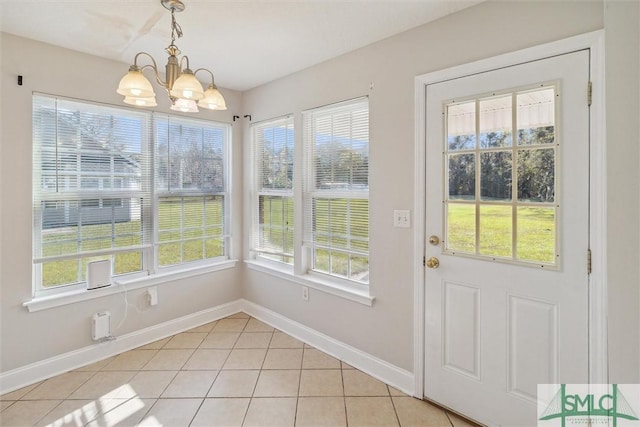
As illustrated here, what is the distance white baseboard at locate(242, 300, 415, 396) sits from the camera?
6.95 ft

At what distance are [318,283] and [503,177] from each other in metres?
1.65

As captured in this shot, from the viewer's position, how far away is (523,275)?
162 centimetres

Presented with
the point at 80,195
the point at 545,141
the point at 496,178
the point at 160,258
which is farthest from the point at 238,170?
the point at 545,141

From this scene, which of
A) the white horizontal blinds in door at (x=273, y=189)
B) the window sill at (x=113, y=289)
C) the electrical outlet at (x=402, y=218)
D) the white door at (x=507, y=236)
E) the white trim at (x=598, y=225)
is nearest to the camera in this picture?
the white trim at (x=598, y=225)

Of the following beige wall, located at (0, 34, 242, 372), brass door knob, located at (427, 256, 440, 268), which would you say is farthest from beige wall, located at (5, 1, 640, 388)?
brass door knob, located at (427, 256, 440, 268)

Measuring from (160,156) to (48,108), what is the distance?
83 cm

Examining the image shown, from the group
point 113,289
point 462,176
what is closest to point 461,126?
point 462,176

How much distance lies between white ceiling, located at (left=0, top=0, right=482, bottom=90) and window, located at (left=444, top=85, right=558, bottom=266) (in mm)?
668

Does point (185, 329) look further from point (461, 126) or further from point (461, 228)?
point (461, 126)

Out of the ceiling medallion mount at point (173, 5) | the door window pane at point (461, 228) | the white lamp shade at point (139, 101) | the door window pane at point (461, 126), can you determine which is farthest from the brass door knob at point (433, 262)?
the ceiling medallion mount at point (173, 5)

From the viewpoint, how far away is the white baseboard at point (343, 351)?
212 centimetres

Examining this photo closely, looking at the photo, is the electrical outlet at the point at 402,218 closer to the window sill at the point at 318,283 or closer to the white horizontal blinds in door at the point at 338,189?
the white horizontal blinds in door at the point at 338,189

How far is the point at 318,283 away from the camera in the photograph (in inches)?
105

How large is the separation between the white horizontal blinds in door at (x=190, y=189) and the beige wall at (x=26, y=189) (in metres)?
0.56
